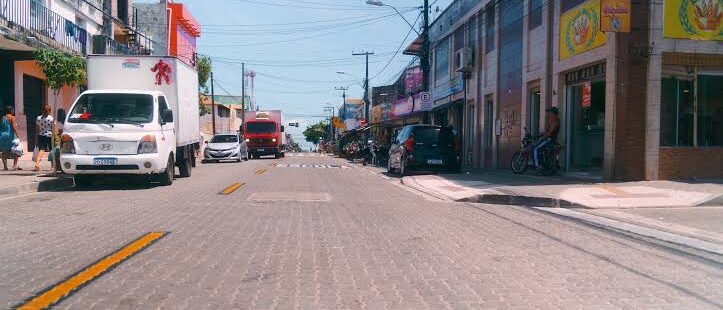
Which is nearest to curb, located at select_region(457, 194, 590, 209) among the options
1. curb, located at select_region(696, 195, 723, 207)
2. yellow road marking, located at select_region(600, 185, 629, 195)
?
yellow road marking, located at select_region(600, 185, 629, 195)

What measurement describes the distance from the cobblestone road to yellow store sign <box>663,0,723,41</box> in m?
7.45

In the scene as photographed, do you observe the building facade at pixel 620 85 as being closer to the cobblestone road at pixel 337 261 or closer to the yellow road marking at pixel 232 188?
the cobblestone road at pixel 337 261

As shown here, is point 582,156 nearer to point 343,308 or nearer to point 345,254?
point 345,254

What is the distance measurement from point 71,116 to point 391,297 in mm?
10496

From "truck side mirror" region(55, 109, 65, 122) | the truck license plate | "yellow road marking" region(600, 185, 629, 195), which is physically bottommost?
"yellow road marking" region(600, 185, 629, 195)

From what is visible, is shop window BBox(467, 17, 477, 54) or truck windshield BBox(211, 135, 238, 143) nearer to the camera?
Result: shop window BBox(467, 17, 477, 54)

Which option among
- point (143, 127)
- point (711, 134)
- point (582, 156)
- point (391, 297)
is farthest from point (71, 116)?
point (711, 134)

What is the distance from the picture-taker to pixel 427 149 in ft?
61.7

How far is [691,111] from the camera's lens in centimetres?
1473

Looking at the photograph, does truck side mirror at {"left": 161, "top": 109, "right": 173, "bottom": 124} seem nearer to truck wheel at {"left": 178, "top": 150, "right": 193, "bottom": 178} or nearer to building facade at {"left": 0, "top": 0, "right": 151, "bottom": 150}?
truck wheel at {"left": 178, "top": 150, "right": 193, "bottom": 178}

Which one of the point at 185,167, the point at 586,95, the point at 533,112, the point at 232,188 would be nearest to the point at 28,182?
the point at 232,188

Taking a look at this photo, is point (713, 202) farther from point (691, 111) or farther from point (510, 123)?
point (510, 123)

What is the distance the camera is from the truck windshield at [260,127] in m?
38.7

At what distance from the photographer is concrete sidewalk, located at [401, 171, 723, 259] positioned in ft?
26.7
